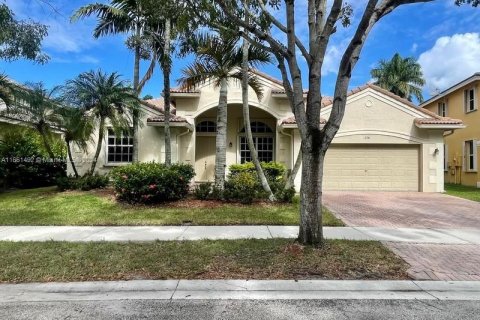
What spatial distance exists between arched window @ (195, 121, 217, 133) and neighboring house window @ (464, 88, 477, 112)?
14895mm

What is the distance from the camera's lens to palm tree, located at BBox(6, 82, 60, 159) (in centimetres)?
1409

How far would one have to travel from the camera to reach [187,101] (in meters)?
17.6

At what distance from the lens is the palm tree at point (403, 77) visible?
35.4m

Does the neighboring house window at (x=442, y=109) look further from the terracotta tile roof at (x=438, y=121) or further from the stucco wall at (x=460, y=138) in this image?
the terracotta tile roof at (x=438, y=121)

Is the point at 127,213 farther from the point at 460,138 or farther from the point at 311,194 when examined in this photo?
the point at 460,138

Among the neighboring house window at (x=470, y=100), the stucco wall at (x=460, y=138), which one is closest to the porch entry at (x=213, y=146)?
the stucco wall at (x=460, y=138)

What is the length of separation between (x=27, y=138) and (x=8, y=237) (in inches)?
424

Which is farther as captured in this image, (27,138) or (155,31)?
(27,138)

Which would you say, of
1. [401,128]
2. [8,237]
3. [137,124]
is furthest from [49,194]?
[401,128]

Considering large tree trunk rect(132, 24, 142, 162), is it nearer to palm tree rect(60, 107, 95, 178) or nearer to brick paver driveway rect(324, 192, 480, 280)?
palm tree rect(60, 107, 95, 178)

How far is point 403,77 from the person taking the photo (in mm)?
35938

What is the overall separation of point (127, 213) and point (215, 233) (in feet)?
11.2

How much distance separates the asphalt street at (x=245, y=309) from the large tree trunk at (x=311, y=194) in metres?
1.77

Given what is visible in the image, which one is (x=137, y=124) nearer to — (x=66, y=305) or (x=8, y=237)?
(x=8, y=237)
